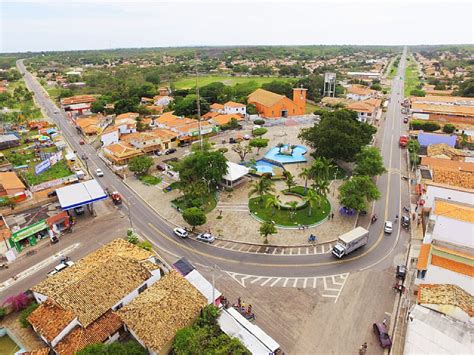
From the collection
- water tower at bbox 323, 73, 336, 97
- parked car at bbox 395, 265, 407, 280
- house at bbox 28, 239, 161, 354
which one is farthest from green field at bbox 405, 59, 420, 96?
house at bbox 28, 239, 161, 354

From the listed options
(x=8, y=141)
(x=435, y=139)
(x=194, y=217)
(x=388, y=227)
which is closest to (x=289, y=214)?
(x=388, y=227)

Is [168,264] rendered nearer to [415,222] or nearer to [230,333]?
[230,333]

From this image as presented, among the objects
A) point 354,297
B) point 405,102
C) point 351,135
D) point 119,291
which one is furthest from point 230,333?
point 405,102

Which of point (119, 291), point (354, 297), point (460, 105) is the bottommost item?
point (354, 297)

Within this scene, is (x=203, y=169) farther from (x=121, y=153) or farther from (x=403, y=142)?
(x=403, y=142)

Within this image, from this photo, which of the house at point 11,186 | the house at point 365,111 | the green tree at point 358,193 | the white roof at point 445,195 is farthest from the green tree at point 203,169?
the house at point 365,111

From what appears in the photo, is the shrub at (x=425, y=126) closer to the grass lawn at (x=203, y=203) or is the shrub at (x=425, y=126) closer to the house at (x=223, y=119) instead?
the house at (x=223, y=119)
